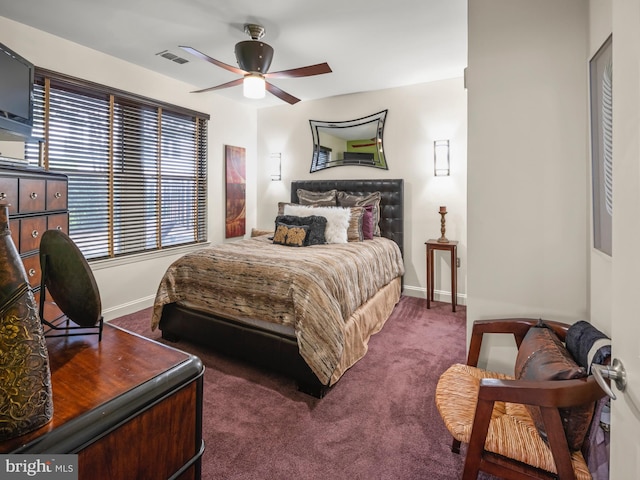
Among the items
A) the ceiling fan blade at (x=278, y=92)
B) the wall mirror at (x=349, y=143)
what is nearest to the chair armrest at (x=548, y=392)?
the ceiling fan blade at (x=278, y=92)

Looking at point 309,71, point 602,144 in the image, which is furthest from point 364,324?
point 309,71

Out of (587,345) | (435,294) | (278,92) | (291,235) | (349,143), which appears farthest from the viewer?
(349,143)

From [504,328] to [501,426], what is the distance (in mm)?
516

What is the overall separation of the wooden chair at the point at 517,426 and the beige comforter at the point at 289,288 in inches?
35.8

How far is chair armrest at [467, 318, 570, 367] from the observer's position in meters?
1.60

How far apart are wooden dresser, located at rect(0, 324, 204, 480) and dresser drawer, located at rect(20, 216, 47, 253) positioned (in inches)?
33.0

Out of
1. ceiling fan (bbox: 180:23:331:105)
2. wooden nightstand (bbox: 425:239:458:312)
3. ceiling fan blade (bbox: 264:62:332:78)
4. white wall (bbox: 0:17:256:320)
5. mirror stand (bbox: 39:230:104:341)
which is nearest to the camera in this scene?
mirror stand (bbox: 39:230:104:341)

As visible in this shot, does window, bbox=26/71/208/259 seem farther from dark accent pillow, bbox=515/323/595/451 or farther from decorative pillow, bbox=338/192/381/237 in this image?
dark accent pillow, bbox=515/323/595/451

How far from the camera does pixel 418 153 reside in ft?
13.9

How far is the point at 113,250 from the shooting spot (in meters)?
3.61

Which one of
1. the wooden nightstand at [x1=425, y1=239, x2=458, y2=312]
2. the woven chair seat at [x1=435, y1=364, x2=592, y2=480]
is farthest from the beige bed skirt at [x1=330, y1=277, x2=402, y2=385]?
the woven chair seat at [x1=435, y1=364, x2=592, y2=480]

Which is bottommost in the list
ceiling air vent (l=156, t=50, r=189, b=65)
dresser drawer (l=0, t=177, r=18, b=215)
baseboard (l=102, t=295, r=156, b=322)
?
baseboard (l=102, t=295, r=156, b=322)

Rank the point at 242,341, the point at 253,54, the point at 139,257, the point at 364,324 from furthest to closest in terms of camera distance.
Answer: the point at 139,257
the point at 364,324
the point at 253,54
the point at 242,341

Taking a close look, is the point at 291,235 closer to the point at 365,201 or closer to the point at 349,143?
the point at 365,201
